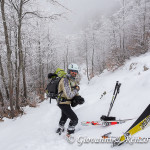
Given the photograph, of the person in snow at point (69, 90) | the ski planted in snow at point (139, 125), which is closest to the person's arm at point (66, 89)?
the person in snow at point (69, 90)

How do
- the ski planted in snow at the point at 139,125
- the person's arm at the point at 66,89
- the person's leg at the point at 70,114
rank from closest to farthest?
the ski planted in snow at the point at 139,125 → the person's arm at the point at 66,89 → the person's leg at the point at 70,114

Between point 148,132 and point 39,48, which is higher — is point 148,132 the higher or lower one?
the lower one

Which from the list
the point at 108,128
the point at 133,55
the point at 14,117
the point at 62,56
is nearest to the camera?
the point at 108,128

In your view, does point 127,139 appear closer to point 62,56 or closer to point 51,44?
point 51,44

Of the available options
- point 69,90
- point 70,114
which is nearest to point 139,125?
point 69,90

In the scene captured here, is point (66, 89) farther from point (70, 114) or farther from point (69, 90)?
point (70, 114)

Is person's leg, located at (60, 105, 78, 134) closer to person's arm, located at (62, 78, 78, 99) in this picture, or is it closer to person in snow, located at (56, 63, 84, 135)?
person in snow, located at (56, 63, 84, 135)

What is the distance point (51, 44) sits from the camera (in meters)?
18.0

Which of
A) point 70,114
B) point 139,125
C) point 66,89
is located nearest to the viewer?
point 139,125

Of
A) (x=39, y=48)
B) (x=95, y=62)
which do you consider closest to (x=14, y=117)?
(x=39, y=48)

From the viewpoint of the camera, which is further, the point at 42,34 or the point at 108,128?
the point at 42,34

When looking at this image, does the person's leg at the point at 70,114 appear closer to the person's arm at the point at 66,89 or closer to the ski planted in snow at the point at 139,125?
the person's arm at the point at 66,89

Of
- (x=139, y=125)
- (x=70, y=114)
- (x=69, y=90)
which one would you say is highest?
(x=69, y=90)

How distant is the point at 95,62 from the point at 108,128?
33.6 meters
